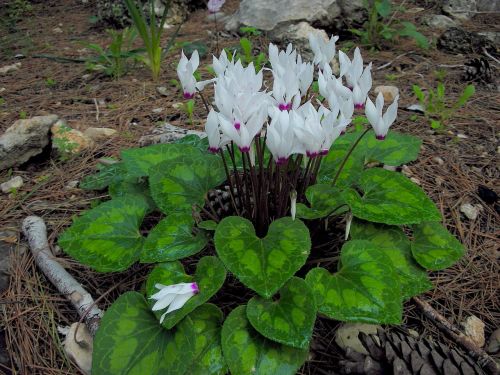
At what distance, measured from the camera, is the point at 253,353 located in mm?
1361

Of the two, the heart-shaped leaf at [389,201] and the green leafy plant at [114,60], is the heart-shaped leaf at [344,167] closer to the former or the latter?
the heart-shaped leaf at [389,201]

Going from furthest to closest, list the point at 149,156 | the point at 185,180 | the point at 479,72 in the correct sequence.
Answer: the point at 479,72 → the point at 149,156 → the point at 185,180

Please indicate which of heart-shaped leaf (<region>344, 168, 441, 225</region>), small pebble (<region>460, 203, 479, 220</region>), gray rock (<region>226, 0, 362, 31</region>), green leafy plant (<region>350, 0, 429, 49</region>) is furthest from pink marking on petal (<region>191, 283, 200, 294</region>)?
gray rock (<region>226, 0, 362, 31</region>)

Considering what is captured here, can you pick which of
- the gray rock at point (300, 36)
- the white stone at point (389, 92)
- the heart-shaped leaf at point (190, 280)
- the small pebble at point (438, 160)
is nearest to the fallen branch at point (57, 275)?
the heart-shaped leaf at point (190, 280)

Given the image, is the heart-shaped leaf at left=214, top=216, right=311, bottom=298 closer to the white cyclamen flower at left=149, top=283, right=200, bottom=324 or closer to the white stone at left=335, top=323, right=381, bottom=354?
the white cyclamen flower at left=149, top=283, right=200, bottom=324

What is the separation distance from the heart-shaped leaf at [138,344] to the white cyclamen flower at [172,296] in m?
0.10

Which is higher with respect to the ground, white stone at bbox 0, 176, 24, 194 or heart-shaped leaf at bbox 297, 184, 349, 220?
heart-shaped leaf at bbox 297, 184, 349, 220

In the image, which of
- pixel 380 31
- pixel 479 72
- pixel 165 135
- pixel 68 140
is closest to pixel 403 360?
pixel 165 135

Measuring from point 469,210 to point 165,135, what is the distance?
169cm

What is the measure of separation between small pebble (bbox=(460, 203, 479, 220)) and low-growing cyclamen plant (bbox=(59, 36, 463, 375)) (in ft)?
1.74

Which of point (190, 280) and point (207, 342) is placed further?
point (190, 280)

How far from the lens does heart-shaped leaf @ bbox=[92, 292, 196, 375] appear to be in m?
1.37

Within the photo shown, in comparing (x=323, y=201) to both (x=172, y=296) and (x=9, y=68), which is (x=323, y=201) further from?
(x=9, y=68)

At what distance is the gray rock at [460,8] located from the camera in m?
4.79
